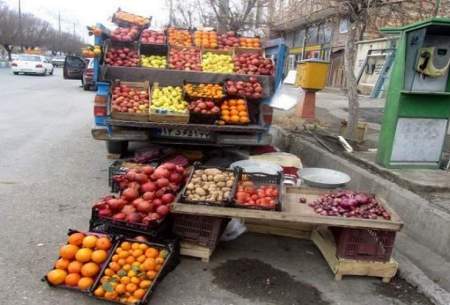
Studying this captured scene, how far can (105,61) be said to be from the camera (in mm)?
6973

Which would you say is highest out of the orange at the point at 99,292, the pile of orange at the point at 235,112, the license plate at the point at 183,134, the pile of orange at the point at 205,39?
the pile of orange at the point at 205,39

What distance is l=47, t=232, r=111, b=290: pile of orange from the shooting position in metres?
3.32

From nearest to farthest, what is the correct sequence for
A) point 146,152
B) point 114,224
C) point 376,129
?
point 114,224 < point 146,152 < point 376,129

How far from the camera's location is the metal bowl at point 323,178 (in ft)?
16.1

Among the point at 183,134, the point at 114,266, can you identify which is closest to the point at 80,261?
the point at 114,266

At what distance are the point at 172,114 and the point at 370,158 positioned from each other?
3.03 meters

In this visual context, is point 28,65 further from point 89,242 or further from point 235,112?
point 89,242

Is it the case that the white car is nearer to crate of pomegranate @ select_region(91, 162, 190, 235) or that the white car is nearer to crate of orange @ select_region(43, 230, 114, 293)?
crate of pomegranate @ select_region(91, 162, 190, 235)

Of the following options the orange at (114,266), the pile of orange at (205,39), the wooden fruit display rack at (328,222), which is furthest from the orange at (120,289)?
the pile of orange at (205,39)

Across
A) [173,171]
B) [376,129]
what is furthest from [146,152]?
[376,129]

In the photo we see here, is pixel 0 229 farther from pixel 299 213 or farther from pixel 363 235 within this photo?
pixel 363 235

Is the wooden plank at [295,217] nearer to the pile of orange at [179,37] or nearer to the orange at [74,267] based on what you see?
the orange at [74,267]

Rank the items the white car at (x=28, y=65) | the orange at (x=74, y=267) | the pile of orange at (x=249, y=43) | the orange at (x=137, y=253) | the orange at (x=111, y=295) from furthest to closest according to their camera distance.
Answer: the white car at (x=28, y=65) < the pile of orange at (x=249, y=43) < the orange at (x=137, y=253) < the orange at (x=74, y=267) < the orange at (x=111, y=295)

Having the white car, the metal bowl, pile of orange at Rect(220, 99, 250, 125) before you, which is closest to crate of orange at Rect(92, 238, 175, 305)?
the metal bowl
